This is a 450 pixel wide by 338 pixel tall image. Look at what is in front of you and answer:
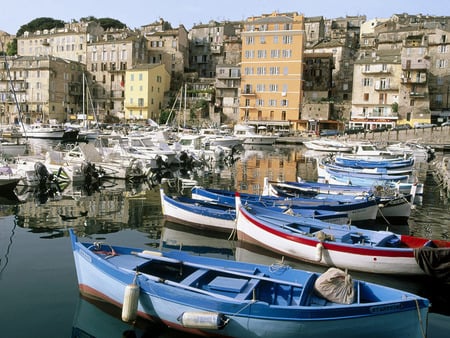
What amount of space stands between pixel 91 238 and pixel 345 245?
9393 mm

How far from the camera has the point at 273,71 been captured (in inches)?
3162

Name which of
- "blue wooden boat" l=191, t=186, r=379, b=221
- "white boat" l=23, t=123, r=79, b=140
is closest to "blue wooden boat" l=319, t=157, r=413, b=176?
"blue wooden boat" l=191, t=186, r=379, b=221

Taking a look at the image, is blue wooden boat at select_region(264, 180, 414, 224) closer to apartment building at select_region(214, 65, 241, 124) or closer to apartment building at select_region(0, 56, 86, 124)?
apartment building at select_region(214, 65, 241, 124)

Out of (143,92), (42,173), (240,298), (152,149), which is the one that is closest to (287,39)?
(143,92)

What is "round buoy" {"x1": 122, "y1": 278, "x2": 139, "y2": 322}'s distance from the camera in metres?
9.46

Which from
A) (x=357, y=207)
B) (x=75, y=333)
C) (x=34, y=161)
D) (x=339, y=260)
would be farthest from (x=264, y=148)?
(x=75, y=333)

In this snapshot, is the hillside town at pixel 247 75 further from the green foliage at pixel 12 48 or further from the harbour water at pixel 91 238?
the harbour water at pixel 91 238

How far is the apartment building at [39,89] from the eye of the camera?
8850 centimetres

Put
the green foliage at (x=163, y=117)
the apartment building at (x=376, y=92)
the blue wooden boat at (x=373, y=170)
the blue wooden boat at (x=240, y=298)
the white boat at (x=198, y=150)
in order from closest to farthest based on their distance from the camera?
the blue wooden boat at (x=240, y=298) < the blue wooden boat at (x=373, y=170) < the white boat at (x=198, y=150) < the apartment building at (x=376, y=92) < the green foliage at (x=163, y=117)

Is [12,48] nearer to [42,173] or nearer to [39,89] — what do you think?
[39,89]

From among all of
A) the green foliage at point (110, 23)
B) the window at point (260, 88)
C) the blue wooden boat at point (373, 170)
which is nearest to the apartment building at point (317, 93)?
the window at point (260, 88)

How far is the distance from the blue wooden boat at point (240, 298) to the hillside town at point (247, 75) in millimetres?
58882

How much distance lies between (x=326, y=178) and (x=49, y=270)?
20.8 metres

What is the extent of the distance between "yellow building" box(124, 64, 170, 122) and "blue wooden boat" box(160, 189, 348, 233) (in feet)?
232
